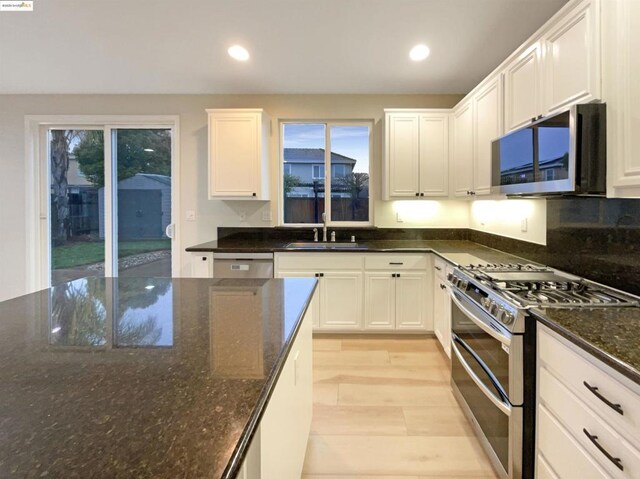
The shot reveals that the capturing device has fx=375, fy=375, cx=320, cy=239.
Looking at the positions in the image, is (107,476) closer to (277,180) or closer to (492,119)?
(492,119)

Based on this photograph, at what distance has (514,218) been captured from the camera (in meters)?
3.02

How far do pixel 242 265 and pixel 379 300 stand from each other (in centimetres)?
132

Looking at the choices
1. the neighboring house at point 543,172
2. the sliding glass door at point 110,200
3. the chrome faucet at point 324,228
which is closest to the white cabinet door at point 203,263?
the sliding glass door at point 110,200

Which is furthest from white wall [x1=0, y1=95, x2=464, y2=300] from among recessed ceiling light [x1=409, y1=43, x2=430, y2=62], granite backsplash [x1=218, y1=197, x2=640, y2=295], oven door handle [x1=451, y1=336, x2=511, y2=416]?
oven door handle [x1=451, y1=336, x2=511, y2=416]

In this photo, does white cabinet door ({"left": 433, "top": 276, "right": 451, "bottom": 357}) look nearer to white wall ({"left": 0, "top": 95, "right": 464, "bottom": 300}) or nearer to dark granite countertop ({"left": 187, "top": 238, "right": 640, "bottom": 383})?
white wall ({"left": 0, "top": 95, "right": 464, "bottom": 300})

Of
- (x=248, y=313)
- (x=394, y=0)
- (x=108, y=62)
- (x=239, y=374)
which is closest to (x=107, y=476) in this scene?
(x=239, y=374)

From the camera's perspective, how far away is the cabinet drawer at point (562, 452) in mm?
1205

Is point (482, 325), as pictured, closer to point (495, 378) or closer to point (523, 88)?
point (495, 378)

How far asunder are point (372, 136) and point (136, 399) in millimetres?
3764

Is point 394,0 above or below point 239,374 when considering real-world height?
above

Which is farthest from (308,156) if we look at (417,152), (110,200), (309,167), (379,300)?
(110,200)

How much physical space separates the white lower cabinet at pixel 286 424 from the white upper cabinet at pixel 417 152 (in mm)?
2361

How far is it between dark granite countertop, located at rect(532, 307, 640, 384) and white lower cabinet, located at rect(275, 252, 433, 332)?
6.44 feet

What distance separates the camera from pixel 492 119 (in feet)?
8.93
